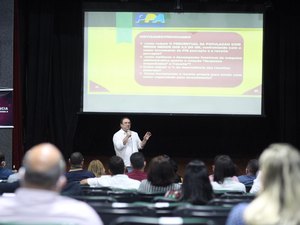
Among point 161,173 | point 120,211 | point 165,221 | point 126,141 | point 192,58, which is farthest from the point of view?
point 192,58

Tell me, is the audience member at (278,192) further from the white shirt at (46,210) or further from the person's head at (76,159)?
the person's head at (76,159)

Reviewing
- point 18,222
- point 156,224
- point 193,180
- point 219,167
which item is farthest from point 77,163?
point 18,222

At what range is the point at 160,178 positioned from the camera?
395 cm

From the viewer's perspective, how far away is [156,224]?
2285 mm

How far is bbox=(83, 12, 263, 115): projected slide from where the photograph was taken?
7.84 m

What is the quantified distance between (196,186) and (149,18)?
498 cm

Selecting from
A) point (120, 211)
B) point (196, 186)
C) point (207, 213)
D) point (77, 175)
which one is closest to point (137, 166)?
point (77, 175)

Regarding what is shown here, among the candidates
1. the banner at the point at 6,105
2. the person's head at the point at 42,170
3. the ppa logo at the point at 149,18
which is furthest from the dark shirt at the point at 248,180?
the banner at the point at 6,105

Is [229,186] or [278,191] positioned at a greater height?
[278,191]

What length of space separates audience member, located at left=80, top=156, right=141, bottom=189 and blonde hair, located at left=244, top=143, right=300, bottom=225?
251 cm

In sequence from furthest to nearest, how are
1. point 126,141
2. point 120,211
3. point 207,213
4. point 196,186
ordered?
point 126,141
point 196,186
point 120,211
point 207,213

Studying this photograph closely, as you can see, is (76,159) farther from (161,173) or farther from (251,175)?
(251,175)

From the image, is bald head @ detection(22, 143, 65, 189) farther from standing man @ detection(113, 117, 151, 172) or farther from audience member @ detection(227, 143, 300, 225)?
standing man @ detection(113, 117, 151, 172)

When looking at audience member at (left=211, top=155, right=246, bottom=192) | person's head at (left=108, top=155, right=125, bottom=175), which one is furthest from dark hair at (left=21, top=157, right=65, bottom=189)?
person's head at (left=108, top=155, right=125, bottom=175)
